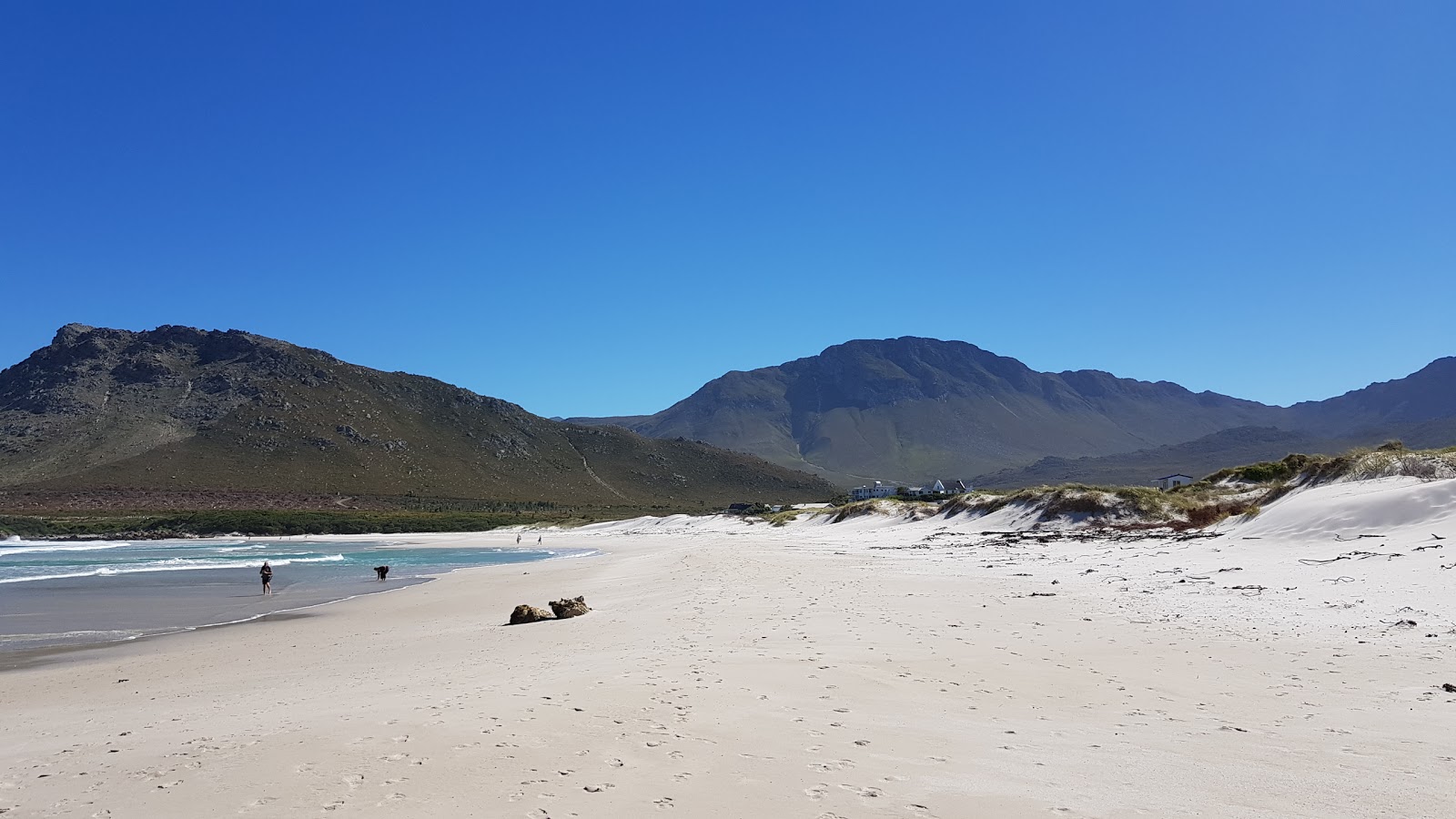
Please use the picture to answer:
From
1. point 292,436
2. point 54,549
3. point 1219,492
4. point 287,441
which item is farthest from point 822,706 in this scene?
point 292,436

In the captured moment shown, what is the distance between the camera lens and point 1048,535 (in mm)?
32281

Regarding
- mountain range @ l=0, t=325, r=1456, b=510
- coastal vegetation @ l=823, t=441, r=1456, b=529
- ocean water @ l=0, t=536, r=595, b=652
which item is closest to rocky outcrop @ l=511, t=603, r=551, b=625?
ocean water @ l=0, t=536, r=595, b=652

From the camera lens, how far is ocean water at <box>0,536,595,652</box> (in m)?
18.9

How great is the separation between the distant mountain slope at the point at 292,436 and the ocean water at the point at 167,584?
4930 cm

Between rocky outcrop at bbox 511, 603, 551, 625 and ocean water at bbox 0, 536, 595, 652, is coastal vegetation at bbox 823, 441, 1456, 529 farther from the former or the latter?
ocean water at bbox 0, 536, 595, 652

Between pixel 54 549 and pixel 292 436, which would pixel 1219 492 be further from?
pixel 292 436

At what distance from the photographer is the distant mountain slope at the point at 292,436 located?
104312mm

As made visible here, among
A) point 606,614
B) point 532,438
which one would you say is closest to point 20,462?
point 532,438

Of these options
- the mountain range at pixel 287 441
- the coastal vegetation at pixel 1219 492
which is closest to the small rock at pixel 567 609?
the coastal vegetation at pixel 1219 492

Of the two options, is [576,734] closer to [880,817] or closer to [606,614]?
[880,817]

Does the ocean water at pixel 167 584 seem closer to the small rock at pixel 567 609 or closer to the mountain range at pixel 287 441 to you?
the small rock at pixel 567 609

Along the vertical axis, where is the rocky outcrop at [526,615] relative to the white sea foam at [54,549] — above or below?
below

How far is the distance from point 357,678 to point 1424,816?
11.2m

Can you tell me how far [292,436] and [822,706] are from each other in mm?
122738
